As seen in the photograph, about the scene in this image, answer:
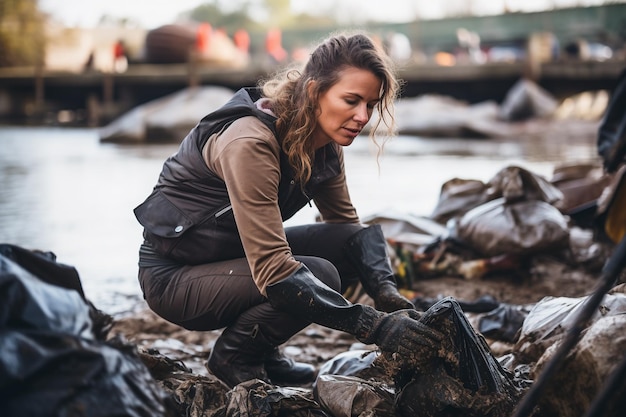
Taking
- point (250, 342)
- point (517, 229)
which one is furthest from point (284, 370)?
point (517, 229)

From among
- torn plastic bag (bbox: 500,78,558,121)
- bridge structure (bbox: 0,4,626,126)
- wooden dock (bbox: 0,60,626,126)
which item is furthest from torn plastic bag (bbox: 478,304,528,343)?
torn plastic bag (bbox: 500,78,558,121)

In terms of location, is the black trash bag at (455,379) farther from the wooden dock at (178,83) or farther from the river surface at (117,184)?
the wooden dock at (178,83)

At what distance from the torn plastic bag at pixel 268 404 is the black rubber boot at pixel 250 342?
0.83 feet

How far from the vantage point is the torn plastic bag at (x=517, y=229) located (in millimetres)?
3922

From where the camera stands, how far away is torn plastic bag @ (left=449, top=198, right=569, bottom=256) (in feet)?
12.9

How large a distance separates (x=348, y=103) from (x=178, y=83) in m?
19.2

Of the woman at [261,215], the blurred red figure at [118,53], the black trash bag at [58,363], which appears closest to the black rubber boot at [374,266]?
the woman at [261,215]

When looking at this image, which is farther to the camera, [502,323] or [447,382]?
[502,323]

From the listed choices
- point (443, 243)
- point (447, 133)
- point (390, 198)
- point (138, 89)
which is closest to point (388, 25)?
point (138, 89)

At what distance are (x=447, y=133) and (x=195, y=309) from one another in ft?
44.1

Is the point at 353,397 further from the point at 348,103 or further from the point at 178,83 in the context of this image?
the point at 178,83

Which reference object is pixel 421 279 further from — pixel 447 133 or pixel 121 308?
pixel 447 133

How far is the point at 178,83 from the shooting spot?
68.5 ft

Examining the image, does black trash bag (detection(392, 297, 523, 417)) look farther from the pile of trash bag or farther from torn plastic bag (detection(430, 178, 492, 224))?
torn plastic bag (detection(430, 178, 492, 224))
